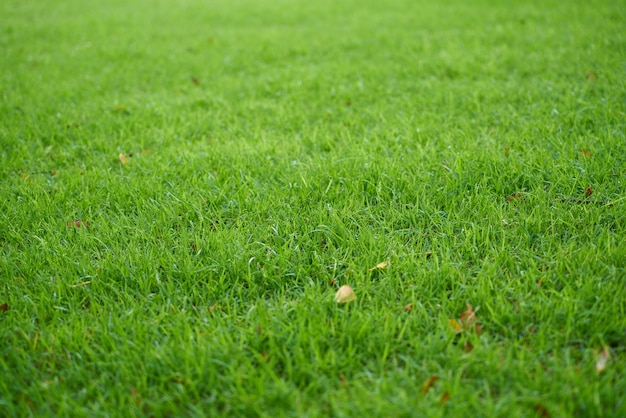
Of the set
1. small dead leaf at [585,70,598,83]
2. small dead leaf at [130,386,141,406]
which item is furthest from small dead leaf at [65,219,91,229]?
small dead leaf at [585,70,598,83]

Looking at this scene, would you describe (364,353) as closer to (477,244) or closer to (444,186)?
(477,244)

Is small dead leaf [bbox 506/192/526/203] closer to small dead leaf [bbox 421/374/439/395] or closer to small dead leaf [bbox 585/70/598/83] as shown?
small dead leaf [bbox 421/374/439/395]

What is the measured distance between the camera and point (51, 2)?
11.8 meters

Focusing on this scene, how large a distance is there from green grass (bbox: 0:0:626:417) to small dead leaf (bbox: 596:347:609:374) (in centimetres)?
2

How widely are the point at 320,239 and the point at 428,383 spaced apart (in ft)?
3.46

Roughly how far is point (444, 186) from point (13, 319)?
7.77 feet

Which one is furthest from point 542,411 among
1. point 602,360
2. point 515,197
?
point 515,197

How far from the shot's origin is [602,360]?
1.76m

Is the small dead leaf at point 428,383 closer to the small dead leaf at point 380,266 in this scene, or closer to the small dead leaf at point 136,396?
the small dead leaf at point 380,266

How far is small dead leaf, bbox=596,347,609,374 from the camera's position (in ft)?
5.68

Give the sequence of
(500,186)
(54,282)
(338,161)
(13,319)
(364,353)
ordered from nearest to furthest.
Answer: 1. (364,353)
2. (13,319)
3. (54,282)
4. (500,186)
5. (338,161)

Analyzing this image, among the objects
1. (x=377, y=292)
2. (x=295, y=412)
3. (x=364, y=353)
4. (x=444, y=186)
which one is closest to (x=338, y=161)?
(x=444, y=186)

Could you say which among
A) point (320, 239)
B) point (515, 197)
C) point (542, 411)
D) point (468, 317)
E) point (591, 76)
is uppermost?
point (591, 76)

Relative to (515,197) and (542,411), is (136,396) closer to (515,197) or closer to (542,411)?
(542,411)
